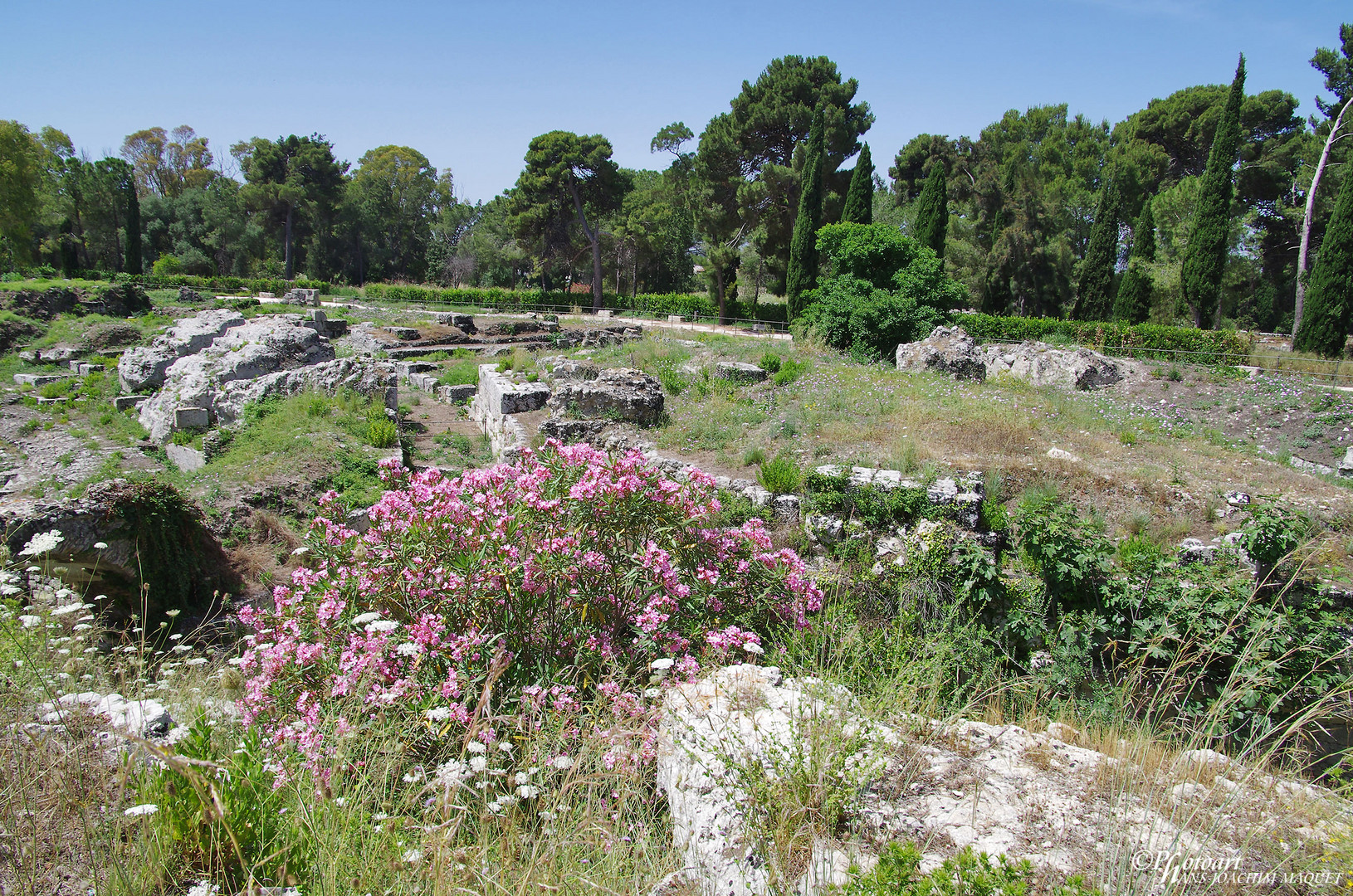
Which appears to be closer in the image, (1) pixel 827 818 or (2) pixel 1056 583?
(1) pixel 827 818

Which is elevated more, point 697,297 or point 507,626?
point 697,297

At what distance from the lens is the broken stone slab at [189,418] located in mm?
11094

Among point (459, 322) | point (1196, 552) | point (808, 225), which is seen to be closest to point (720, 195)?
point (808, 225)

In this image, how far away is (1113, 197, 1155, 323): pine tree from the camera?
1032 inches

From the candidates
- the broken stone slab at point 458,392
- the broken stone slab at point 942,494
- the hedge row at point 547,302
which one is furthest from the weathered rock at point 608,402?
the hedge row at point 547,302

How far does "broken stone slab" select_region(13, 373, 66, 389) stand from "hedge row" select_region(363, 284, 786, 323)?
19.9m

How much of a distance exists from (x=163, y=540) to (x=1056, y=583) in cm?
818

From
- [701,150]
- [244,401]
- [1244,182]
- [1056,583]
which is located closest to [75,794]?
[1056,583]

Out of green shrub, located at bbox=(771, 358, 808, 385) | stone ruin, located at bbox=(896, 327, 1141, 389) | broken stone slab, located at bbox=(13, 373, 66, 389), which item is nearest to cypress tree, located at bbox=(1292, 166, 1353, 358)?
stone ruin, located at bbox=(896, 327, 1141, 389)

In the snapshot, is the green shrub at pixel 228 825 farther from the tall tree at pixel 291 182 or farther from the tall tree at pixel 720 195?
the tall tree at pixel 291 182

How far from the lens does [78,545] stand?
6.16 meters

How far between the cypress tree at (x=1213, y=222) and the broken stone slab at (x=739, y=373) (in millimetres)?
20211

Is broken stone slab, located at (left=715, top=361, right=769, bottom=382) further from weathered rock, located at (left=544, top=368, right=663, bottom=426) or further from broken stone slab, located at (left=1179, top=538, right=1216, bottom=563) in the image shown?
broken stone slab, located at (left=1179, top=538, right=1216, bottom=563)

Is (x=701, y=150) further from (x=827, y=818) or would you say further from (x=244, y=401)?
(x=827, y=818)
